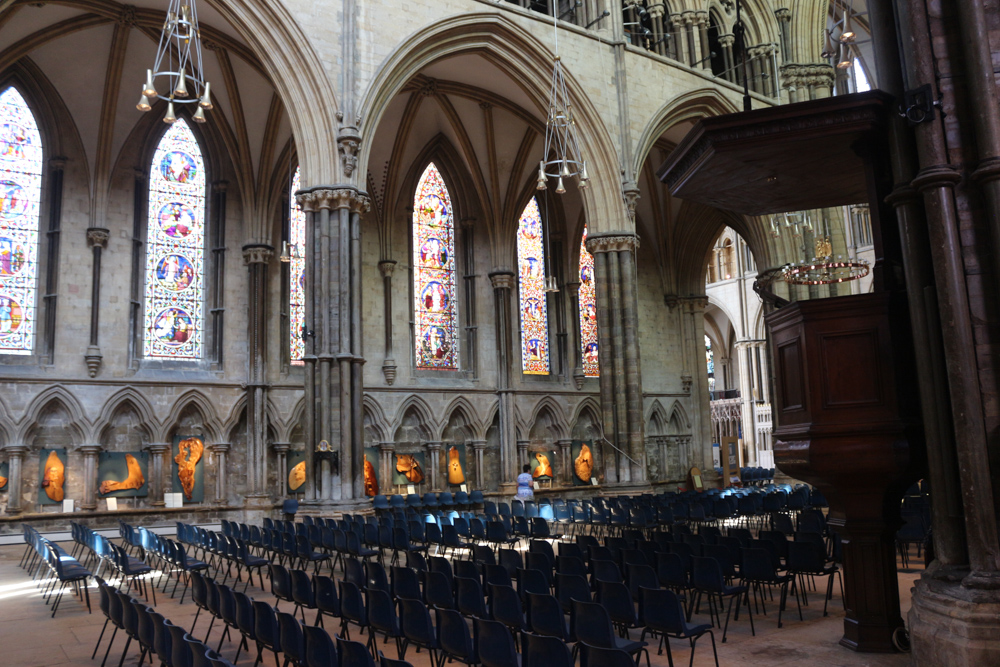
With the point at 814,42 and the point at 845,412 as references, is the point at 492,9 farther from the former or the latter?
the point at 845,412

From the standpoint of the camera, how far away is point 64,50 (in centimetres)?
1808

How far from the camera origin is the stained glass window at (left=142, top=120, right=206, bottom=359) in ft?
63.5

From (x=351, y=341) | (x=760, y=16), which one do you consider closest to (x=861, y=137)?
(x=351, y=341)

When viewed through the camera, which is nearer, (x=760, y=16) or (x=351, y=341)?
(x=351, y=341)

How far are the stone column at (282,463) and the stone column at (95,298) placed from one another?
445 cm

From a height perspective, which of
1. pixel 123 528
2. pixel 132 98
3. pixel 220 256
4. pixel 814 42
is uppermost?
pixel 814 42

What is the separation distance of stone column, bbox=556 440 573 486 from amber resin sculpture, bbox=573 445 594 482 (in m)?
0.29

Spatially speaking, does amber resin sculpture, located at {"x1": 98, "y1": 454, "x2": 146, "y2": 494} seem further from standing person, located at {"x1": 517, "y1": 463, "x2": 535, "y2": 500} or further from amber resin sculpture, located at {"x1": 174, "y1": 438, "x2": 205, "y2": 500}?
standing person, located at {"x1": 517, "y1": 463, "x2": 535, "y2": 500}

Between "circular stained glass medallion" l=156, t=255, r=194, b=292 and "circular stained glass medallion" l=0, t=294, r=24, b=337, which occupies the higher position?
"circular stained glass medallion" l=156, t=255, r=194, b=292

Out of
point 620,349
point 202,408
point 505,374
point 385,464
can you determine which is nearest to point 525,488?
point 620,349

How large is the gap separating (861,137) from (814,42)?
20540 millimetres

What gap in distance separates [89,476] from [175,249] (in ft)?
19.0

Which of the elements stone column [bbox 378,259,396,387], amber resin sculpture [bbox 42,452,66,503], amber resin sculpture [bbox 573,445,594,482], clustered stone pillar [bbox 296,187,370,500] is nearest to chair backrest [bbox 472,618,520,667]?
clustered stone pillar [bbox 296,187,370,500]

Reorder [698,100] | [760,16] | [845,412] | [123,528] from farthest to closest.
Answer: [760,16]
[698,100]
[123,528]
[845,412]
